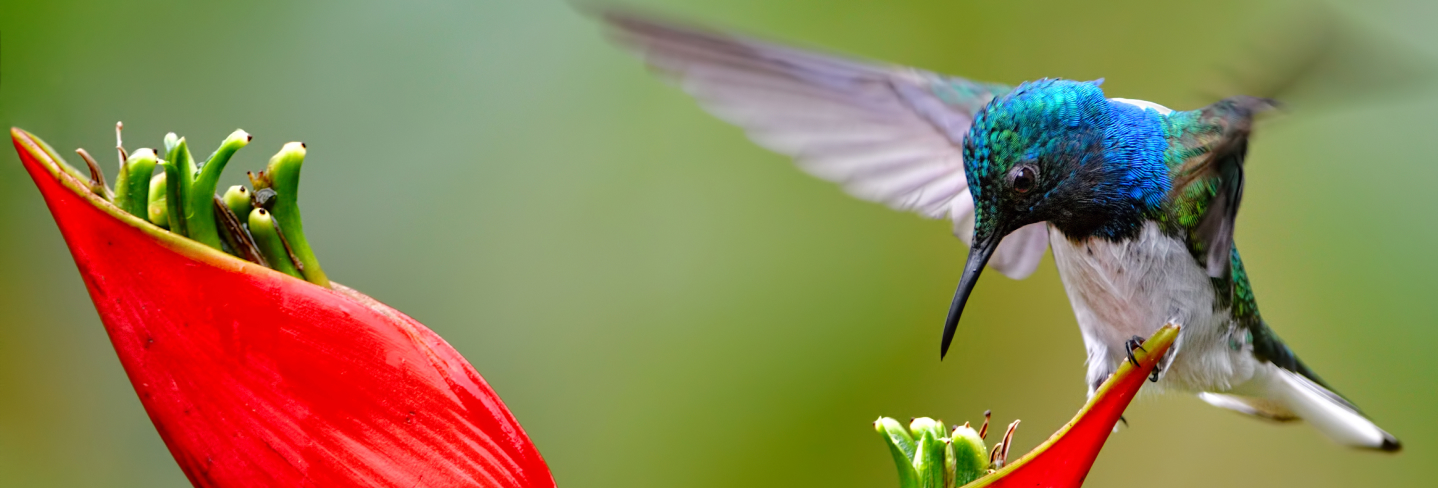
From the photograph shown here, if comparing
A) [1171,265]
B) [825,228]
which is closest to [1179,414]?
[825,228]

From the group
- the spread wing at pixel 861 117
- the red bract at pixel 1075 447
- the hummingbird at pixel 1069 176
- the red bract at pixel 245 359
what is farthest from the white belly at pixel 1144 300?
the red bract at pixel 245 359

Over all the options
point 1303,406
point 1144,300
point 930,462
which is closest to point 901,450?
point 930,462

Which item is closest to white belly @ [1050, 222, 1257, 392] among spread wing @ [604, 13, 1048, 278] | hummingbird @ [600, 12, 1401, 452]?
hummingbird @ [600, 12, 1401, 452]

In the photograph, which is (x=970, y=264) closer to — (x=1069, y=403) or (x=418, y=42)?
(x=1069, y=403)

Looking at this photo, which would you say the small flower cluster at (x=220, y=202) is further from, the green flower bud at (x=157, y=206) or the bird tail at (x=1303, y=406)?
the bird tail at (x=1303, y=406)

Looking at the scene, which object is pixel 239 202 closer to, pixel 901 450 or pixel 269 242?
pixel 269 242
